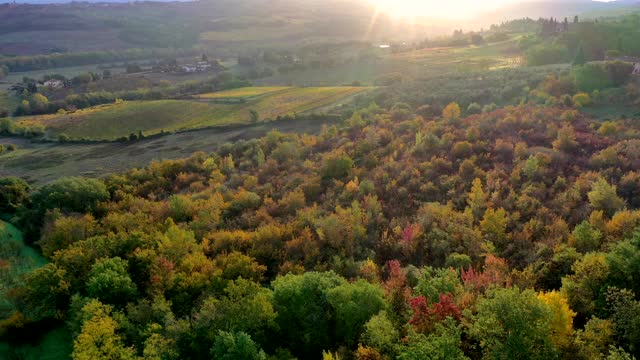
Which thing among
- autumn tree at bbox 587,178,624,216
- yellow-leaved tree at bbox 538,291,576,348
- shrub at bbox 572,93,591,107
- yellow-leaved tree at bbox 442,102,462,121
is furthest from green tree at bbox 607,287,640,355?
shrub at bbox 572,93,591,107

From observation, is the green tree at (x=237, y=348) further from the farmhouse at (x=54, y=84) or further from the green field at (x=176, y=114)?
the farmhouse at (x=54, y=84)

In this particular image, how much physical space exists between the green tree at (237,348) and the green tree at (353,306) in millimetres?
5186

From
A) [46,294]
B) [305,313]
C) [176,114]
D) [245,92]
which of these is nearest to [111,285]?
[46,294]

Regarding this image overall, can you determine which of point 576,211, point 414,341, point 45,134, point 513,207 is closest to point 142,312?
point 414,341

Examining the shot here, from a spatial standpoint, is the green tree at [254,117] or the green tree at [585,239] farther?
the green tree at [254,117]

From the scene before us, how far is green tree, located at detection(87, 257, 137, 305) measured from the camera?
115 feet

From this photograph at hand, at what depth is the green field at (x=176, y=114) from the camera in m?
110

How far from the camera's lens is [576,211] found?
4312 cm

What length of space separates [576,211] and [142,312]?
3759 cm

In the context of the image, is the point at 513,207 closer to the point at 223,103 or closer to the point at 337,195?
the point at 337,195

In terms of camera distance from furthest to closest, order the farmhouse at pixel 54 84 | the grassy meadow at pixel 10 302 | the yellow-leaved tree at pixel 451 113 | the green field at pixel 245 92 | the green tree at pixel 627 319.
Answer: the farmhouse at pixel 54 84 < the green field at pixel 245 92 < the yellow-leaved tree at pixel 451 113 < the grassy meadow at pixel 10 302 < the green tree at pixel 627 319

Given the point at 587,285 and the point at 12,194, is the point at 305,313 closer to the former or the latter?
the point at 587,285

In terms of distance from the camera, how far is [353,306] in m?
28.7

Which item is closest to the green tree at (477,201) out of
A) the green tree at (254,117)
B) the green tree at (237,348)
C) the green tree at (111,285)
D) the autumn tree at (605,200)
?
the autumn tree at (605,200)
